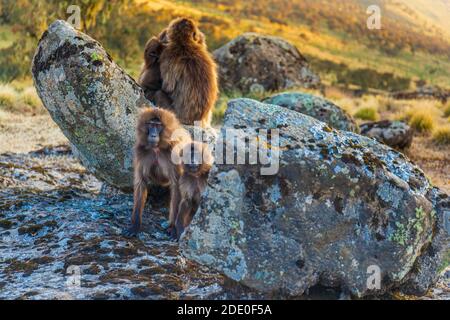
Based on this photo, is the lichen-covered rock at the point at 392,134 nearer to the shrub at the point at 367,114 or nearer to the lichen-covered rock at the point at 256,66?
the shrub at the point at 367,114

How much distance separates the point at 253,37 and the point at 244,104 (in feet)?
43.8

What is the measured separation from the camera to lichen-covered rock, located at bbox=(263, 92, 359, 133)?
10344 millimetres

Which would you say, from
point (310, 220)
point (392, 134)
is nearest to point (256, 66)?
point (392, 134)

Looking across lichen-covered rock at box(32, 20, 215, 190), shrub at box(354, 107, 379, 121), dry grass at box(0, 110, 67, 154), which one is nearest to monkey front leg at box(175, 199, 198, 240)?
lichen-covered rock at box(32, 20, 215, 190)

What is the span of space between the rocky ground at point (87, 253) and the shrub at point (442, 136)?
319 inches

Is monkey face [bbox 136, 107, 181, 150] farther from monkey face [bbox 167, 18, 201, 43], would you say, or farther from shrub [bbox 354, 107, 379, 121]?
shrub [bbox 354, 107, 379, 121]

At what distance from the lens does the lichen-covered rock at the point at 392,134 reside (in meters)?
11.1

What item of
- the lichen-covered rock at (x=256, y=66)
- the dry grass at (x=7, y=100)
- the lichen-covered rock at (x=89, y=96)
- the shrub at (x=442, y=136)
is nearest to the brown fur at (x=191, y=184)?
the lichen-covered rock at (x=89, y=96)

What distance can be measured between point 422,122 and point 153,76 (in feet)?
28.5

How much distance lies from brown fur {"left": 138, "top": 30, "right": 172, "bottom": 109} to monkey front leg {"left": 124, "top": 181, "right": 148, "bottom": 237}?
5.36ft

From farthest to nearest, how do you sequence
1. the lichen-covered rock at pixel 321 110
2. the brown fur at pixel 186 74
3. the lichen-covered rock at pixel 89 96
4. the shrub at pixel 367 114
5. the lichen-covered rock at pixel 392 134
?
1. the shrub at pixel 367 114
2. the lichen-covered rock at pixel 392 134
3. the lichen-covered rock at pixel 321 110
4. the brown fur at pixel 186 74
5. the lichen-covered rock at pixel 89 96

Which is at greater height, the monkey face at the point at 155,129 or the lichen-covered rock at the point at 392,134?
the monkey face at the point at 155,129

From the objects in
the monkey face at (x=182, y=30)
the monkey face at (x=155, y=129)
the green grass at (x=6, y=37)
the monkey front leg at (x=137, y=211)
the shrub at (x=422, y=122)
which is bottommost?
the monkey front leg at (x=137, y=211)
